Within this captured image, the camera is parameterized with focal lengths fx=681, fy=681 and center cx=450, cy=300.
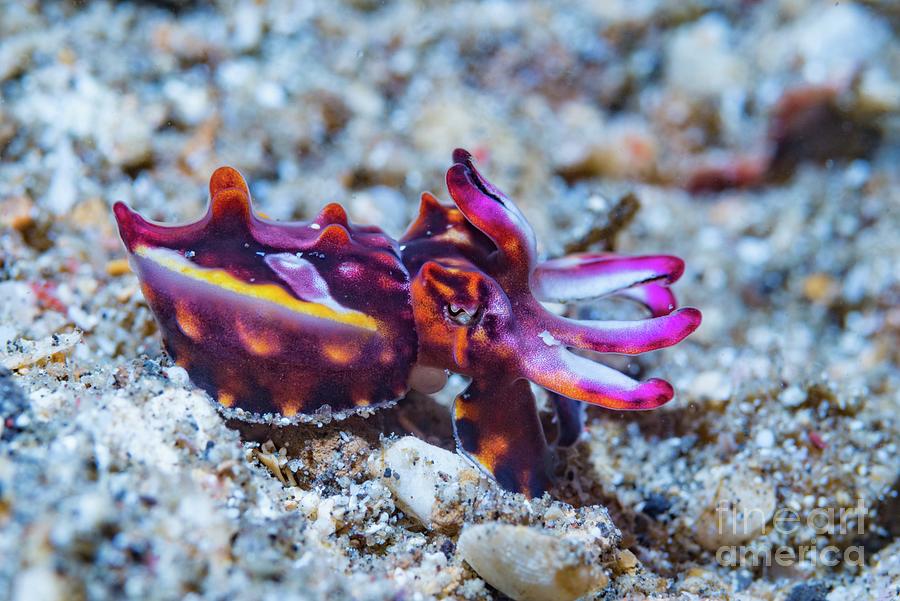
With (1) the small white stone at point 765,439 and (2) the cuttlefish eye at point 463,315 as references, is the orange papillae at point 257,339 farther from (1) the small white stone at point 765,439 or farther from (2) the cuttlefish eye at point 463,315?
(1) the small white stone at point 765,439

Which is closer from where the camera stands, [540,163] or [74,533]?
[74,533]

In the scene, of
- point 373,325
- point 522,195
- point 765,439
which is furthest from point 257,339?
point 522,195

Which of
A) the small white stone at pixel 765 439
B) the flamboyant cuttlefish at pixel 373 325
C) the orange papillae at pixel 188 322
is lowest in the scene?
the orange papillae at pixel 188 322

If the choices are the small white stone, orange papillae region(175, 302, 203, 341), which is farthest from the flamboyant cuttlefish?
the small white stone

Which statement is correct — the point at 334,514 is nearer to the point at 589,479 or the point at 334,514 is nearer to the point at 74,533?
the point at 74,533

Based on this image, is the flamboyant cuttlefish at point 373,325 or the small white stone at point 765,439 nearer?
the flamboyant cuttlefish at point 373,325

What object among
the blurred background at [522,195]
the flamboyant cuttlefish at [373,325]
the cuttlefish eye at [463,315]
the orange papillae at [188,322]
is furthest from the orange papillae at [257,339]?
the cuttlefish eye at [463,315]

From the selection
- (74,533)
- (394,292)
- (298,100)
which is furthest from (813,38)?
(74,533)

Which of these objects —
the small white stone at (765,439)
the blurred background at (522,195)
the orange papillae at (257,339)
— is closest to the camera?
the blurred background at (522,195)
